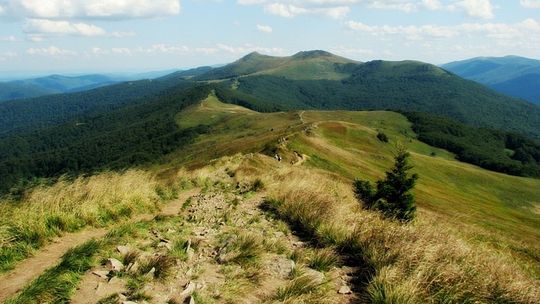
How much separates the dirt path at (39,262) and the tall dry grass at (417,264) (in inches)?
235

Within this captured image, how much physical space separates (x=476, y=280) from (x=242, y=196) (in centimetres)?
1037

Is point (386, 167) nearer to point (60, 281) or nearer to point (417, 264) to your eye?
point (417, 264)

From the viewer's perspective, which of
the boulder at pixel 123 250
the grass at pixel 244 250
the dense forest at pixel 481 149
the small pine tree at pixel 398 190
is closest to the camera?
the boulder at pixel 123 250

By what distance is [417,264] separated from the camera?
26.7ft

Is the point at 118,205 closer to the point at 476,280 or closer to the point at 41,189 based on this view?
the point at 41,189

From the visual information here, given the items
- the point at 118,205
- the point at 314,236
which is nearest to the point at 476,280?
the point at 314,236

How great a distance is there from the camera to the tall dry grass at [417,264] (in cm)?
726

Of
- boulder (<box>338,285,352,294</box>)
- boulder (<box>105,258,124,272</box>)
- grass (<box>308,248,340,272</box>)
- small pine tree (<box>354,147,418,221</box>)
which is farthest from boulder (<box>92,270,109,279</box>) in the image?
small pine tree (<box>354,147,418,221</box>)

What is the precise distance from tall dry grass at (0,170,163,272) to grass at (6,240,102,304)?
1366 millimetres

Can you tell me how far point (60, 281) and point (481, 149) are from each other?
190333mm

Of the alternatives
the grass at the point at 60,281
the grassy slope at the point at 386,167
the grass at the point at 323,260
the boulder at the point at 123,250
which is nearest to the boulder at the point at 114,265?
the grass at the point at 60,281

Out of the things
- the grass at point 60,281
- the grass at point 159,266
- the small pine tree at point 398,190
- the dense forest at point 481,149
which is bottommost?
the dense forest at point 481,149

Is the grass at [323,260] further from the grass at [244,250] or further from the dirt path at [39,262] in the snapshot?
the dirt path at [39,262]

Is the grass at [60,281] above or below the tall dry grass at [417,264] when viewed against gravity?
above
